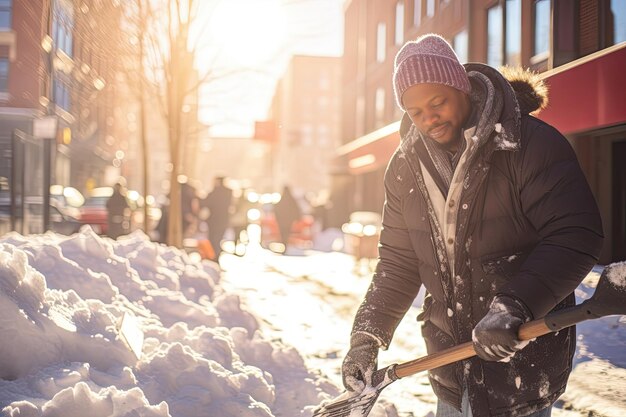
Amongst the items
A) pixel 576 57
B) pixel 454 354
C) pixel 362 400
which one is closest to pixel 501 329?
pixel 454 354

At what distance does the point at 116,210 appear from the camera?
57.7 feet

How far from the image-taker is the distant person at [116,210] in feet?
57.4

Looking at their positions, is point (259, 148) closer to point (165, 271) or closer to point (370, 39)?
point (370, 39)

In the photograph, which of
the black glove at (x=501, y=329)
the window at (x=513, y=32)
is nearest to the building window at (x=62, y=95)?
the black glove at (x=501, y=329)

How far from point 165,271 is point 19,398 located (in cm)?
338

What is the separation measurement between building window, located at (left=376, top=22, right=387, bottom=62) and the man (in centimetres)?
2662

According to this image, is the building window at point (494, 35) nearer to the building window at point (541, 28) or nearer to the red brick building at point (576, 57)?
the red brick building at point (576, 57)

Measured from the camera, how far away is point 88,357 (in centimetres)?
397

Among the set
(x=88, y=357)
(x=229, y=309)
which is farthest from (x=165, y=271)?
(x=88, y=357)

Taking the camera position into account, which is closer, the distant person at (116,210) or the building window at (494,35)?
the building window at (494,35)

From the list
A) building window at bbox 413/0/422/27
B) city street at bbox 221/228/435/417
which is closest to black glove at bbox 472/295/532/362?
city street at bbox 221/228/435/417

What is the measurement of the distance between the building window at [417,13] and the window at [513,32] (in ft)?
29.8

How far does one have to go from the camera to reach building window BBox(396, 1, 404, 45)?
25.1 m

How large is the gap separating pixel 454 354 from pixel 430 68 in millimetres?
934
